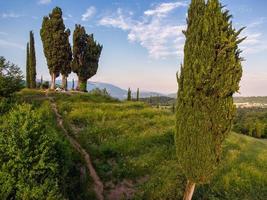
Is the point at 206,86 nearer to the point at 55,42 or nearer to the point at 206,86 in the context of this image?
the point at 206,86

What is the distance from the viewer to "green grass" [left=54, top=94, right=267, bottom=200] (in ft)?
69.3

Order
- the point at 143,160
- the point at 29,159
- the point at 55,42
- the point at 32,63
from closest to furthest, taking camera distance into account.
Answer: the point at 29,159 → the point at 143,160 → the point at 55,42 → the point at 32,63

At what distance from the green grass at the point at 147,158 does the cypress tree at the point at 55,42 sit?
45.4ft

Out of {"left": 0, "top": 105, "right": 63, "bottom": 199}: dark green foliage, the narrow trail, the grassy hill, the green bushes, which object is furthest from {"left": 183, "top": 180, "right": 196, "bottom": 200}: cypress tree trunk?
{"left": 0, "top": 105, "right": 63, "bottom": 199}: dark green foliage

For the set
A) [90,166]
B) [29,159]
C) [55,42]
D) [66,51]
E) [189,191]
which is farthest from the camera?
[66,51]

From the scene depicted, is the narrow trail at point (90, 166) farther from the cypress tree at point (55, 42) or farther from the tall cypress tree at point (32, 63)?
the tall cypress tree at point (32, 63)

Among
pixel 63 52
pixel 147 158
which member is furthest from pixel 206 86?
pixel 63 52

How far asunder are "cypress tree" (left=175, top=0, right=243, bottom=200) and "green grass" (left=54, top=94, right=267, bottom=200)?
4.41 meters

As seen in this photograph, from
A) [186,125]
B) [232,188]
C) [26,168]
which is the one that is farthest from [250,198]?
[26,168]

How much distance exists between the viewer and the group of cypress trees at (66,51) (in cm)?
5212

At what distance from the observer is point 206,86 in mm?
15812

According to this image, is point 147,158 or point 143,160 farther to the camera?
point 147,158

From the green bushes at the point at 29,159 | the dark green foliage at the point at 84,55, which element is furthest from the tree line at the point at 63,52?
the green bushes at the point at 29,159

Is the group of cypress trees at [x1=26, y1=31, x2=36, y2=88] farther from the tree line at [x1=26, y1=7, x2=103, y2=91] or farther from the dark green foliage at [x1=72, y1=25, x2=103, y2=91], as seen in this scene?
the dark green foliage at [x1=72, y1=25, x2=103, y2=91]
